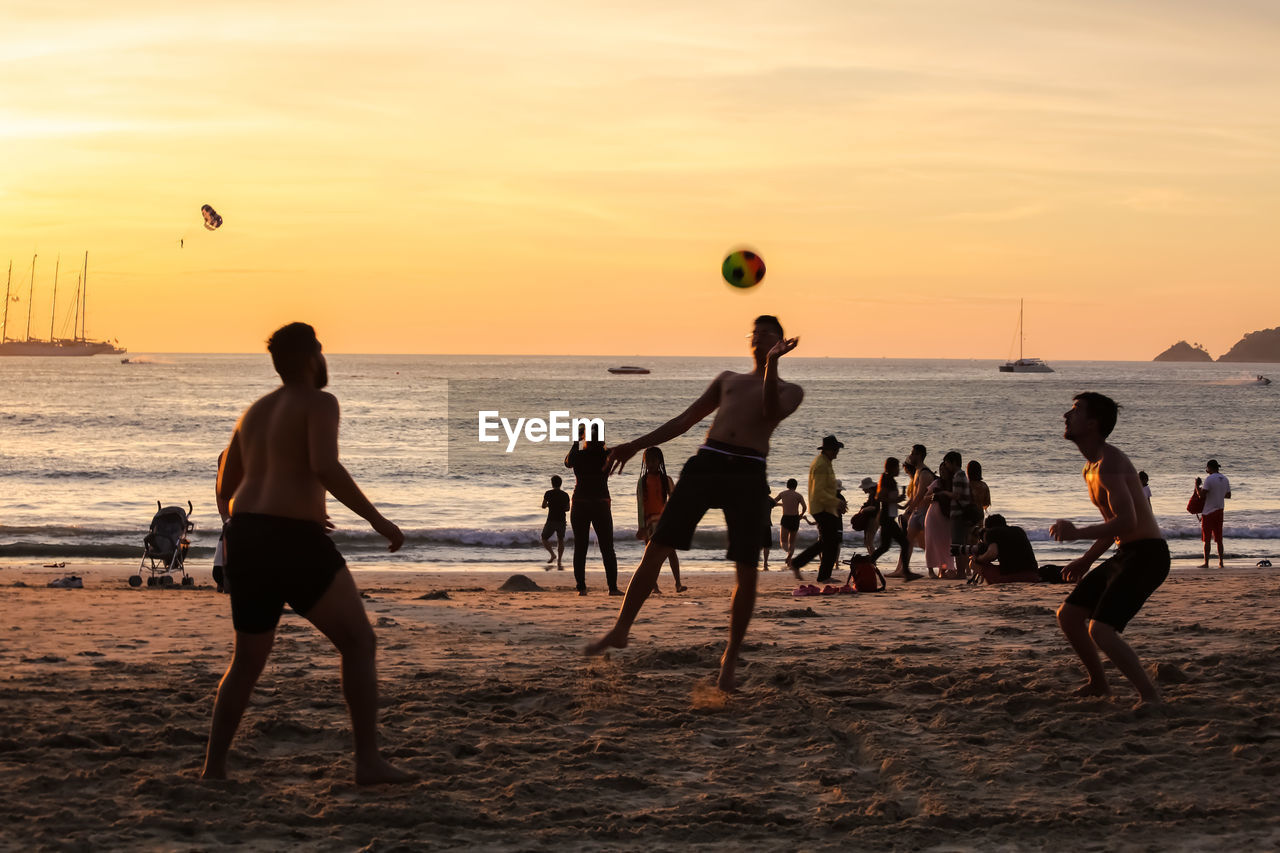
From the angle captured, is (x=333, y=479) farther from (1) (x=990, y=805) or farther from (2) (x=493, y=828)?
(1) (x=990, y=805)

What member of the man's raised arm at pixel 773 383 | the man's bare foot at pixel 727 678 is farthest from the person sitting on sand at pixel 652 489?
the man's raised arm at pixel 773 383

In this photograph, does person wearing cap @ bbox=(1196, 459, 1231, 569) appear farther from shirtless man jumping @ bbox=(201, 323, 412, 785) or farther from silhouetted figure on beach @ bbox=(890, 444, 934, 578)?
shirtless man jumping @ bbox=(201, 323, 412, 785)

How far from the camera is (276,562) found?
161 inches

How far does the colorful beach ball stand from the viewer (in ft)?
31.7

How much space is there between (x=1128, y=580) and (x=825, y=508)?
26.7 ft

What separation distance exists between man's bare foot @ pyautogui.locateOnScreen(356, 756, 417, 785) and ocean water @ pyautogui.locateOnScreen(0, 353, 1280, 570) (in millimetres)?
14984

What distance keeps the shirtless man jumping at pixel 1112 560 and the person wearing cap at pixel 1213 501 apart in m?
11.9

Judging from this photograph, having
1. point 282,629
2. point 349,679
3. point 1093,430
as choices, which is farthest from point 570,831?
point 282,629

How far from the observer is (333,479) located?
407 cm

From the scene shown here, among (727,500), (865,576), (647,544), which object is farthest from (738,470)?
(865,576)

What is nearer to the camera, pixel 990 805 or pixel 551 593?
pixel 990 805

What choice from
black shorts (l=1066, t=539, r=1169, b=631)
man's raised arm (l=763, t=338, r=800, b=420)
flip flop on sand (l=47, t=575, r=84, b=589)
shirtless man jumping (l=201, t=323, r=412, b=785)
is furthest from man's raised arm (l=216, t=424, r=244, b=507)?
flip flop on sand (l=47, t=575, r=84, b=589)

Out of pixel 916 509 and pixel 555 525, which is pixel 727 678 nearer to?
pixel 916 509

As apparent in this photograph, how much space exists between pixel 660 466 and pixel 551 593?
2034 mm
